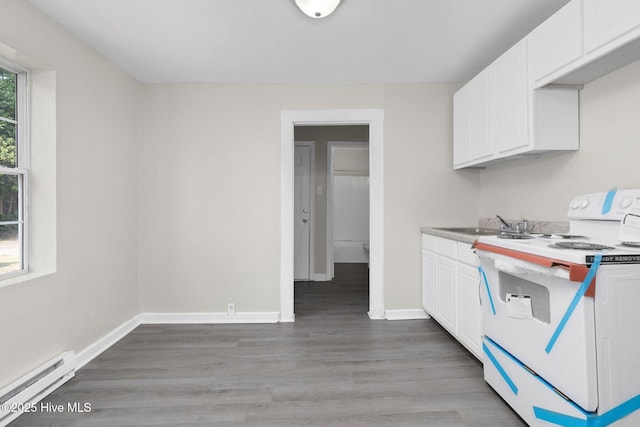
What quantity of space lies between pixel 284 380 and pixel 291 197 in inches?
65.4

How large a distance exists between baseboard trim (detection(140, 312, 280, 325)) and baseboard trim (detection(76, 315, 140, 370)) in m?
0.13

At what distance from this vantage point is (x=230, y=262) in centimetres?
310

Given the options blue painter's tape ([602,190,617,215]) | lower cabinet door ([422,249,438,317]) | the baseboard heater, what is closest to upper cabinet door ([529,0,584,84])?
blue painter's tape ([602,190,617,215])

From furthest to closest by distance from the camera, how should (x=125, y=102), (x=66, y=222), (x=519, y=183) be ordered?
(x=125, y=102)
(x=519, y=183)
(x=66, y=222)

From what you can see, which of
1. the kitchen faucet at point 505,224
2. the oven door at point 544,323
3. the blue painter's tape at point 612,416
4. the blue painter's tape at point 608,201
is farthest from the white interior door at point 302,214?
the blue painter's tape at point 612,416

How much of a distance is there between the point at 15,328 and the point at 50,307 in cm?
24

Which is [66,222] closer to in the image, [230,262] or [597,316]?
[230,262]

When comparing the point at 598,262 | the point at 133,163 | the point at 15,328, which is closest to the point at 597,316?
the point at 598,262

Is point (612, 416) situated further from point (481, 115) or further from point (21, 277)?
point (21, 277)

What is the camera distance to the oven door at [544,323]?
3.96ft

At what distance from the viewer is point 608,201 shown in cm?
164

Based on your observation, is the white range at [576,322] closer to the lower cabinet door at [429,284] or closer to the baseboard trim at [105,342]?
the lower cabinet door at [429,284]

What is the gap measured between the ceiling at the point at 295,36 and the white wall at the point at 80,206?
204 millimetres

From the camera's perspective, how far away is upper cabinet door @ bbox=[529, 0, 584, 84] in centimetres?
162
